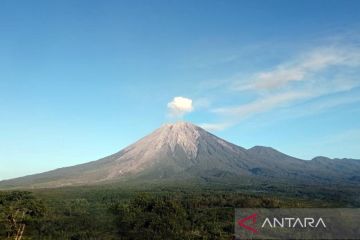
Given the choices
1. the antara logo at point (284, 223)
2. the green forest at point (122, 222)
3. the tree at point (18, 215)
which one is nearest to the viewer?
the tree at point (18, 215)

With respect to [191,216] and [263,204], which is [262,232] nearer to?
[191,216]

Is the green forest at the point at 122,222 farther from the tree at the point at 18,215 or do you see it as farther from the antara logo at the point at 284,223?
the antara logo at the point at 284,223

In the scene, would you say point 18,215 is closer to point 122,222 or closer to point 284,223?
point 122,222

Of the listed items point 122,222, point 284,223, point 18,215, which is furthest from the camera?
point 122,222

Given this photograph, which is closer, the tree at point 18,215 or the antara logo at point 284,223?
the tree at point 18,215

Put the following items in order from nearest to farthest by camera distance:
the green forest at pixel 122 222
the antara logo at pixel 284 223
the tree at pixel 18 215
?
the tree at pixel 18 215 → the green forest at pixel 122 222 → the antara logo at pixel 284 223

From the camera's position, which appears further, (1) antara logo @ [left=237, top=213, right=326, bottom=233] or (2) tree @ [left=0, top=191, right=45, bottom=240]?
(1) antara logo @ [left=237, top=213, right=326, bottom=233]

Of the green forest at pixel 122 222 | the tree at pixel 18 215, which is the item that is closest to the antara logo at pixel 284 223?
the green forest at pixel 122 222

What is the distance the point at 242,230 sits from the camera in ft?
236

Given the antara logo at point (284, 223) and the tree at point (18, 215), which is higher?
the tree at point (18, 215)

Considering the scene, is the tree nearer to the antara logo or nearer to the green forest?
the green forest

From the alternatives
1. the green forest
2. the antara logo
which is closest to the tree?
the green forest

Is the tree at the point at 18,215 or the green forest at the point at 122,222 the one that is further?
the green forest at the point at 122,222

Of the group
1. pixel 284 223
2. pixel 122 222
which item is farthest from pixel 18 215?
pixel 284 223
